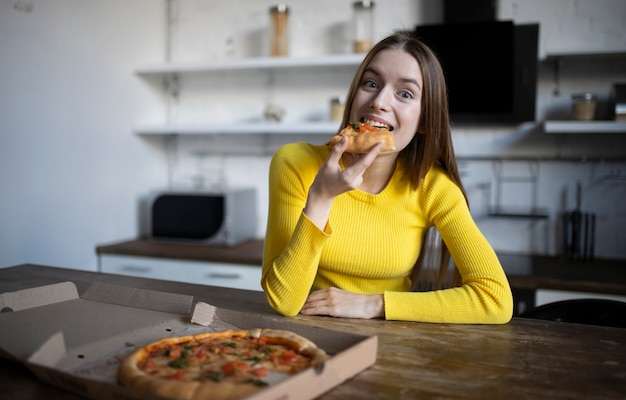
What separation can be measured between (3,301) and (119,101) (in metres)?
2.28

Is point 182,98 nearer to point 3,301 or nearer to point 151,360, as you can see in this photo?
point 3,301

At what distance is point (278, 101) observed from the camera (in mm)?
3641

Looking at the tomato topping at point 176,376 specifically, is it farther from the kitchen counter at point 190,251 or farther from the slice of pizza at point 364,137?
the kitchen counter at point 190,251

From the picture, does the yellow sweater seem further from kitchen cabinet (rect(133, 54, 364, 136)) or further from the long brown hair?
kitchen cabinet (rect(133, 54, 364, 136))

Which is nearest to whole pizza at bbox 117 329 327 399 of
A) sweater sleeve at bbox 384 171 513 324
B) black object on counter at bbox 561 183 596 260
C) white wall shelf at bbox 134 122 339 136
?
sweater sleeve at bbox 384 171 513 324

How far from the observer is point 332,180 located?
4.44 feet

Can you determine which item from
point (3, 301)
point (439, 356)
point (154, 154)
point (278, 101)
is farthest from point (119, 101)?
point (439, 356)

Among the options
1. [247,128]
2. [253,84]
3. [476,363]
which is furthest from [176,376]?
[253,84]

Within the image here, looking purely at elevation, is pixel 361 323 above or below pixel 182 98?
below

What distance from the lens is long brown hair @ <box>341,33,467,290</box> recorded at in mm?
1619

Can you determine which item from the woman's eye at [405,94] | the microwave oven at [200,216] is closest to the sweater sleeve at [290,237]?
the woman's eye at [405,94]

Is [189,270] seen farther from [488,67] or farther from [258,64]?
[488,67]

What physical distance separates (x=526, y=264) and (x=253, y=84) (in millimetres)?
1948

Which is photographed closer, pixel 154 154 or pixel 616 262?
pixel 616 262
